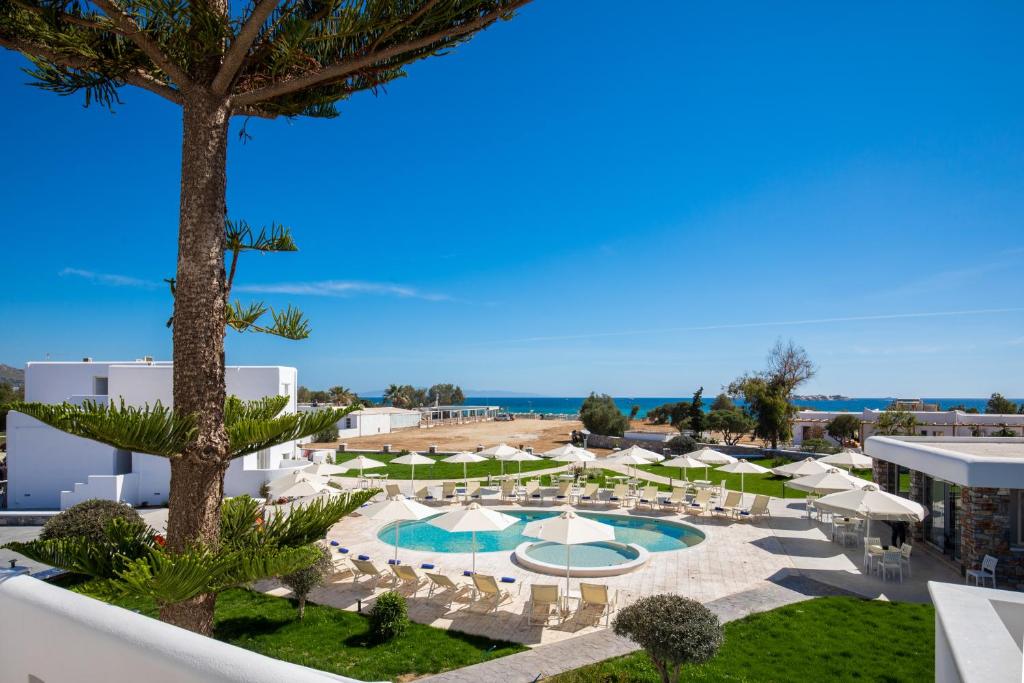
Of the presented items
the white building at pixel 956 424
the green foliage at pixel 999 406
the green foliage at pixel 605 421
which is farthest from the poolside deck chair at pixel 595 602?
the green foliage at pixel 999 406

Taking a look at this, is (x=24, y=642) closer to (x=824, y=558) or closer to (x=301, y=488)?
(x=301, y=488)

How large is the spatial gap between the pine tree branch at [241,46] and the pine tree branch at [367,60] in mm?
A: 140

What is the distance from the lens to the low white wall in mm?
2203

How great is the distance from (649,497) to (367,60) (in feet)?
58.7

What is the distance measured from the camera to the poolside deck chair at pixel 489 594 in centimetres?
1059

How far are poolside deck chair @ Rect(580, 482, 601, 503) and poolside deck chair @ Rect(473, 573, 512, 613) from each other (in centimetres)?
937

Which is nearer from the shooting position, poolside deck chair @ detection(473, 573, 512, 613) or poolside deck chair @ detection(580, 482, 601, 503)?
poolside deck chair @ detection(473, 573, 512, 613)

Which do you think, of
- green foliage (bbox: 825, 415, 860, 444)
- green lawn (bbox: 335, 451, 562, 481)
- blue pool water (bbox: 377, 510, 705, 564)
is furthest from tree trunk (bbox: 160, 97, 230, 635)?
green foliage (bbox: 825, 415, 860, 444)

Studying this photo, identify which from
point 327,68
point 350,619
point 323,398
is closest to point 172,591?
point 327,68

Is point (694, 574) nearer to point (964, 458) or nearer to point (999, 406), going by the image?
point (964, 458)

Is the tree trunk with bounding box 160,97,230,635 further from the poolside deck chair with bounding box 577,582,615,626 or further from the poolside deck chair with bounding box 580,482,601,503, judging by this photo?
the poolside deck chair with bounding box 580,482,601,503

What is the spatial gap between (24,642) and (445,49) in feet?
13.2

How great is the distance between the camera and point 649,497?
19078mm

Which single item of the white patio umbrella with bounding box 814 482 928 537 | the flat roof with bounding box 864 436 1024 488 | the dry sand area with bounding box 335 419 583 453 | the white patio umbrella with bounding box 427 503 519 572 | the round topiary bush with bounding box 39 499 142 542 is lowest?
the dry sand area with bounding box 335 419 583 453
